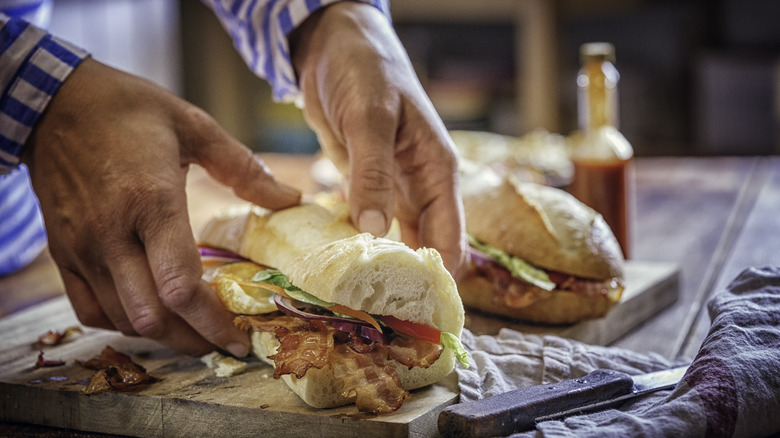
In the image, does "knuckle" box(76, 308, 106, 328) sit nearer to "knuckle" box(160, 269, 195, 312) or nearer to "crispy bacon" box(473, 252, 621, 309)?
"knuckle" box(160, 269, 195, 312)

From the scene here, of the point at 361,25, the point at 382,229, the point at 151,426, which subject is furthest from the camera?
the point at 361,25

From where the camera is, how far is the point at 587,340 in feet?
7.47

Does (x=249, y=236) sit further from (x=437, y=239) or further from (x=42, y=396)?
(x=42, y=396)

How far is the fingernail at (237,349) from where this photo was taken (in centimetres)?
194

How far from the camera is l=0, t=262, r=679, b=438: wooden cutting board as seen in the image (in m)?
1.57

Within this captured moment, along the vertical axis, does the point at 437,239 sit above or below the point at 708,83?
above

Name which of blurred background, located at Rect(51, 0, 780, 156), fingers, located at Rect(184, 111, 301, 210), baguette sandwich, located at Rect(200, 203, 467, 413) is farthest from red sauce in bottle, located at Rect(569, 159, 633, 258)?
blurred background, located at Rect(51, 0, 780, 156)

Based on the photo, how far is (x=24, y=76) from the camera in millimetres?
1982

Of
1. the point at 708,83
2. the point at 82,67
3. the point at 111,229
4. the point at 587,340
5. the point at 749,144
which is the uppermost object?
the point at 82,67

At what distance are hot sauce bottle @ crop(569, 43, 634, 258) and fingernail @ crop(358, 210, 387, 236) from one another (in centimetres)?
132

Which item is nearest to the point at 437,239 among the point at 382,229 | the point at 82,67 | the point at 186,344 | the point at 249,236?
the point at 382,229

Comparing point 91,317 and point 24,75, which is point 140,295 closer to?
point 91,317

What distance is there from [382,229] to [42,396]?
2.74ft

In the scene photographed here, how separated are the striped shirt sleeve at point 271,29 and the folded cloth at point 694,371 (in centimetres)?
106
